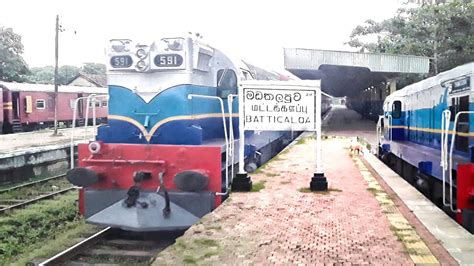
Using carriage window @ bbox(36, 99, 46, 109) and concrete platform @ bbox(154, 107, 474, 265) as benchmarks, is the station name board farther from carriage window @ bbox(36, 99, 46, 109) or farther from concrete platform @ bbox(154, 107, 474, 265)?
carriage window @ bbox(36, 99, 46, 109)

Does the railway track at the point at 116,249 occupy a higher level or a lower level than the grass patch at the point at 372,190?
→ lower

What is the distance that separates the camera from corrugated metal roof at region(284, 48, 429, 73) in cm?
2744

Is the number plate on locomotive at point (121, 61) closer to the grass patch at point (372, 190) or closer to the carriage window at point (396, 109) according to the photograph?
the grass patch at point (372, 190)

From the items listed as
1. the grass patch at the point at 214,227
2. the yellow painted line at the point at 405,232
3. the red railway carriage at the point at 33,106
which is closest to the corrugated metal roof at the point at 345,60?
the red railway carriage at the point at 33,106

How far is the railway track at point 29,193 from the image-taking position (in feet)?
34.2

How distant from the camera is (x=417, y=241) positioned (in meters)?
5.09

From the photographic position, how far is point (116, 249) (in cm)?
677

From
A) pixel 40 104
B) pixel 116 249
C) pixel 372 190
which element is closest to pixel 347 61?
pixel 40 104

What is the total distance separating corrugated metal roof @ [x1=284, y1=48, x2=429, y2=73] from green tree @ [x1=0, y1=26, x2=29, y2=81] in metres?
27.0

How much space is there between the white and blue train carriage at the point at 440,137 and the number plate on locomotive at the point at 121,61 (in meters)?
4.96

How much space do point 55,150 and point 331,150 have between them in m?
9.47

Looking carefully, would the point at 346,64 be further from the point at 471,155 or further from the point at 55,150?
the point at 471,155

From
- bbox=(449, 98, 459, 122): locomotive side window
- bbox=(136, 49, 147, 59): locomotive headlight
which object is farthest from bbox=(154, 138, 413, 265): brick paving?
bbox=(136, 49, 147, 59): locomotive headlight

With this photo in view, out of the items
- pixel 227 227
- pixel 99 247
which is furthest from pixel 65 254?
pixel 227 227
